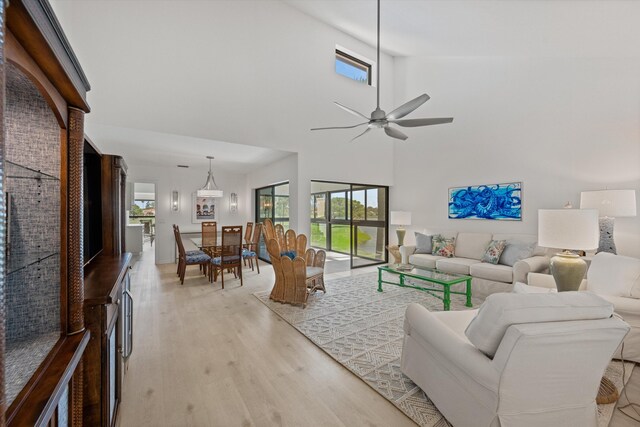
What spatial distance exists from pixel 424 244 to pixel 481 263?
3.81 feet

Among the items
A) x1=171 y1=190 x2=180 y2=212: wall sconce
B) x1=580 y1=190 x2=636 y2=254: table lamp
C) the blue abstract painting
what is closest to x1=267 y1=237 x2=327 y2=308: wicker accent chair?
the blue abstract painting

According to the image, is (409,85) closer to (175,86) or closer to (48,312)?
(175,86)

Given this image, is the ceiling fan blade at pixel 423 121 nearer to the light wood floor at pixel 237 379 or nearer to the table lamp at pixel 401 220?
the table lamp at pixel 401 220

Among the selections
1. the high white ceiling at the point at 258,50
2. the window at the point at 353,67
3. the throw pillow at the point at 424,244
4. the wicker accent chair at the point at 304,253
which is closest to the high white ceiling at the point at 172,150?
the high white ceiling at the point at 258,50

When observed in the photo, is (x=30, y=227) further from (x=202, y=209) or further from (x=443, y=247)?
(x=202, y=209)

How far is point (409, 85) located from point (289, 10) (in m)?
3.01

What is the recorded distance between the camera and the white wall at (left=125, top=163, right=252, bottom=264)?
21.8 feet

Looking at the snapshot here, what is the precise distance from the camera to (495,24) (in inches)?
160

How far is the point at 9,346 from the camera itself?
0.88 metres

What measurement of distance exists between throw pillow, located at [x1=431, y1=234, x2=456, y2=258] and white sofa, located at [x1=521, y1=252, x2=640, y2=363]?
2.28 meters

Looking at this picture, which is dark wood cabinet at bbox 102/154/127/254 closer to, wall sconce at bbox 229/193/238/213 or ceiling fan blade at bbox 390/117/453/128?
ceiling fan blade at bbox 390/117/453/128

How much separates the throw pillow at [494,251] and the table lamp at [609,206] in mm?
1131

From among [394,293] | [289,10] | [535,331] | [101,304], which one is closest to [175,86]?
[289,10]

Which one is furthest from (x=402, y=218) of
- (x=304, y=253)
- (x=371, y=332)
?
Answer: (x=371, y=332)
